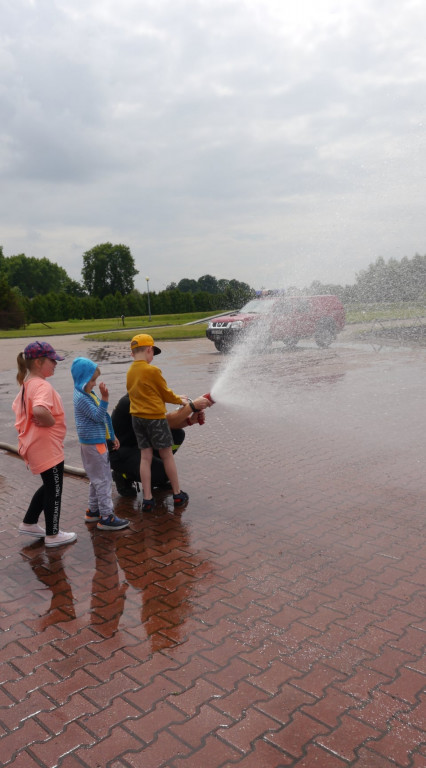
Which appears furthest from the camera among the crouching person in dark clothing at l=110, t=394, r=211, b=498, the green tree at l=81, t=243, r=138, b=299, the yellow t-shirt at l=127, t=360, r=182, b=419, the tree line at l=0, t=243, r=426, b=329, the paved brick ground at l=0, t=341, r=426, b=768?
the green tree at l=81, t=243, r=138, b=299

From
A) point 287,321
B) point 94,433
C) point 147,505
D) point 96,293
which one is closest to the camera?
point 94,433

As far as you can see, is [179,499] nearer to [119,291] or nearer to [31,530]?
[31,530]

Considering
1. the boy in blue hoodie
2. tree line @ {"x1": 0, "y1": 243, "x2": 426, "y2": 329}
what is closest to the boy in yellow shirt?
the boy in blue hoodie

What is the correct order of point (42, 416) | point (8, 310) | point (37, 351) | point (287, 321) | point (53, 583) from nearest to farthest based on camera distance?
point (53, 583)
point (42, 416)
point (37, 351)
point (287, 321)
point (8, 310)

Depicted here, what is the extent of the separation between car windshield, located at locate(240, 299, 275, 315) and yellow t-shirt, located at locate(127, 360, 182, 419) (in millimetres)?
16245

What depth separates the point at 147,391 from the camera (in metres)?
5.14

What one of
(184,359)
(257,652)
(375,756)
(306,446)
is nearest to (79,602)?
(257,652)

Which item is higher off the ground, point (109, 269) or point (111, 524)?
point (109, 269)

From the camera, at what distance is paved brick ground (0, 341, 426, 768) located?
8.40 feet

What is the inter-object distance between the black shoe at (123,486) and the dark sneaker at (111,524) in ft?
3.22

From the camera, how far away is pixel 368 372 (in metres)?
14.0

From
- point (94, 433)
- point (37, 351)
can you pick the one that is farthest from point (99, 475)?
point (37, 351)

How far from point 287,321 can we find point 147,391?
15.8 metres

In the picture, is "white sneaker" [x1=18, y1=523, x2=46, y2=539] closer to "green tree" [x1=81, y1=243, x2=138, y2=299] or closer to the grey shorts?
the grey shorts
